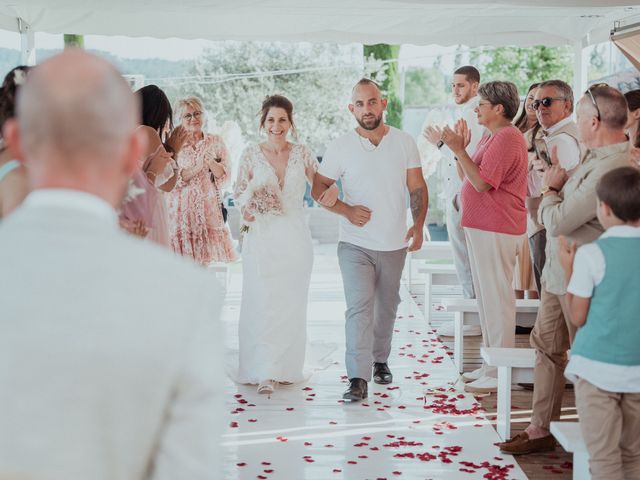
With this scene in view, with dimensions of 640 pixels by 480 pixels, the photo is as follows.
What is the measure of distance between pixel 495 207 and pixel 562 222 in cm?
185

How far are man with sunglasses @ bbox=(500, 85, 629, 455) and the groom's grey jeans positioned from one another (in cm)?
136

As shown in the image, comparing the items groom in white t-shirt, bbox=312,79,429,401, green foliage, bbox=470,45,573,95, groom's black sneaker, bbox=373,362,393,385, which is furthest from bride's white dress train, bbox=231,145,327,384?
green foliage, bbox=470,45,573,95

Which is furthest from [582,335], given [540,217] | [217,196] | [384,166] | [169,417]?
[217,196]

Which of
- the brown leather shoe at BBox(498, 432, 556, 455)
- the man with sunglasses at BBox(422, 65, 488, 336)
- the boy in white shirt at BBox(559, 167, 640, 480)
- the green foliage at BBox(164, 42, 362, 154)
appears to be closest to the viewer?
the boy in white shirt at BBox(559, 167, 640, 480)

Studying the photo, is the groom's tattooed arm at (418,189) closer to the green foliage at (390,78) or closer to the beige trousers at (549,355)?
the beige trousers at (549,355)

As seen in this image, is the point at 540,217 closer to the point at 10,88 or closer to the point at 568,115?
the point at 568,115

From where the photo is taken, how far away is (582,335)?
339cm

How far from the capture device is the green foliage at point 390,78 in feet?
51.5

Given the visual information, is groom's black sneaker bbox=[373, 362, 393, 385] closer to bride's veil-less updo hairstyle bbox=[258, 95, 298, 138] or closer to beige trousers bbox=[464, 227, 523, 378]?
beige trousers bbox=[464, 227, 523, 378]

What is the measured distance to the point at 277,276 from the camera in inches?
245

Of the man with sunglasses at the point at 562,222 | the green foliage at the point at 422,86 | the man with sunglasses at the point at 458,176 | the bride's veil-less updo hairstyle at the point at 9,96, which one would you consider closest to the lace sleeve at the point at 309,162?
the man with sunglasses at the point at 458,176

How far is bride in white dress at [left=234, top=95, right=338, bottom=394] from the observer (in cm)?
616

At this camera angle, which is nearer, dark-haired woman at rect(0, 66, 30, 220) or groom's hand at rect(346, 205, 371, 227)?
dark-haired woman at rect(0, 66, 30, 220)

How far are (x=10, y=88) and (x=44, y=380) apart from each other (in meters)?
2.34
